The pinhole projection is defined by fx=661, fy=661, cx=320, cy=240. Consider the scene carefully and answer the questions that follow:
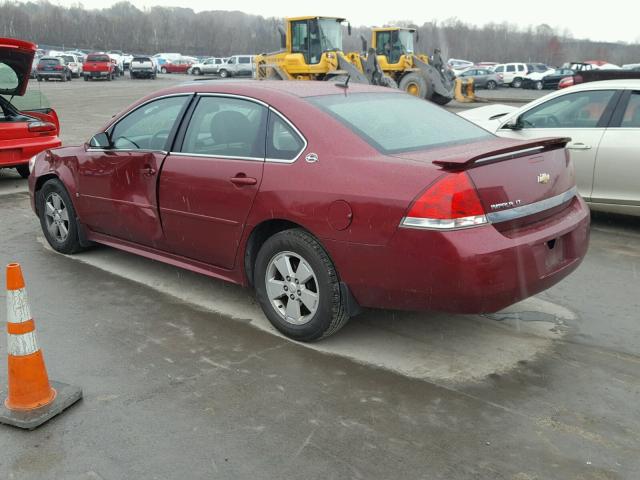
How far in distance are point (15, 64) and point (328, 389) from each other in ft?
23.0

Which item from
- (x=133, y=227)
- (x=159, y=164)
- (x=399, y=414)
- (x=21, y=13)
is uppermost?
(x=21, y=13)

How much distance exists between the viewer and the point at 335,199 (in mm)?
3824

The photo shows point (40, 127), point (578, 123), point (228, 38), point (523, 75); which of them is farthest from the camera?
point (228, 38)

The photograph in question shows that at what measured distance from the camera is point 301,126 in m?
4.15

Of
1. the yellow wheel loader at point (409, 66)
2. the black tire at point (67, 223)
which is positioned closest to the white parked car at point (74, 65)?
the yellow wheel loader at point (409, 66)

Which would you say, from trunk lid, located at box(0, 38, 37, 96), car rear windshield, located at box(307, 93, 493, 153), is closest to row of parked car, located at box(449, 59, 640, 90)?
trunk lid, located at box(0, 38, 37, 96)

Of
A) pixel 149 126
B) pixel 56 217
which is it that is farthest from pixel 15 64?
pixel 149 126

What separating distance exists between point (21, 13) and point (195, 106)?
13448 centimetres

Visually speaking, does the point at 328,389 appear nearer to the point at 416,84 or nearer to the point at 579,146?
the point at 579,146

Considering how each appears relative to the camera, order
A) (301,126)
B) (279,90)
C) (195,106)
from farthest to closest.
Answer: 1. (195,106)
2. (279,90)
3. (301,126)

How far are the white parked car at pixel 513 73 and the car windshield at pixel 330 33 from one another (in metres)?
22.8

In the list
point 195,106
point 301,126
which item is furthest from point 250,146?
point 195,106

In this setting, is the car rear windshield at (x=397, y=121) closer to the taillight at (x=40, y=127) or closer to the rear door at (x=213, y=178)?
the rear door at (x=213, y=178)

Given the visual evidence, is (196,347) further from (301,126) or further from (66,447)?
(301,126)
